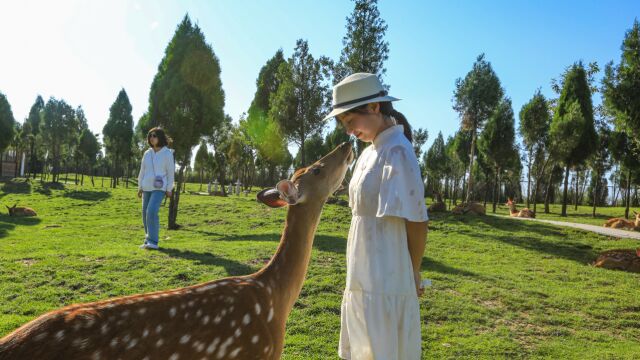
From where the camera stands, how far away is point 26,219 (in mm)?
17922

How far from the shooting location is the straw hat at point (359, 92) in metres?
2.96

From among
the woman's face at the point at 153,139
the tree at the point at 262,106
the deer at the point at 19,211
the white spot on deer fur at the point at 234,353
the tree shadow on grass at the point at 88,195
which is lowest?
the deer at the point at 19,211

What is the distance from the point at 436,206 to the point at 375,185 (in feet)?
69.7

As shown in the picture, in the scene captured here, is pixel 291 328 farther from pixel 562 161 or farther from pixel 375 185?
pixel 562 161

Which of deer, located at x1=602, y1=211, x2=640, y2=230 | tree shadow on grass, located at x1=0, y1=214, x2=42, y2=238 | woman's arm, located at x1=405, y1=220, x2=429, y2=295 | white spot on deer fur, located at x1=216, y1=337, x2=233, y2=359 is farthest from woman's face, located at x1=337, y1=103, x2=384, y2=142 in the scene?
deer, located at x1=602, y1=211, x2=640, y2=230

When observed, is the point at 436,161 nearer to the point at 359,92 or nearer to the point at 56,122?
the point at 56,122

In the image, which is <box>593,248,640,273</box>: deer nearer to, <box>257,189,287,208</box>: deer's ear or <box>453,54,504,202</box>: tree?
<box>257,189,287,208</box>: deer's ear

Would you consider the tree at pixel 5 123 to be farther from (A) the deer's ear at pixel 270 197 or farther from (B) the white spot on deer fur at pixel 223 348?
(B) the white spot on deer fur at pixel 223 348

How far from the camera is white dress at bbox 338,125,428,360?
2.72 m

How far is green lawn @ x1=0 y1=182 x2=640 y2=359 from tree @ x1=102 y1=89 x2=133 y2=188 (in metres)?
32.5

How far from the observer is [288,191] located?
355 centimetres

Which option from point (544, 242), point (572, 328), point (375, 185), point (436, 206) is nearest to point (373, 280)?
point (375, 185)

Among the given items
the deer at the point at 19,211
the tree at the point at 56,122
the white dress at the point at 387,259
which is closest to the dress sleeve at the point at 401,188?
the white dress at the point at 387,259

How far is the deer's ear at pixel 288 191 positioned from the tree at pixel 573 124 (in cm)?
2928
